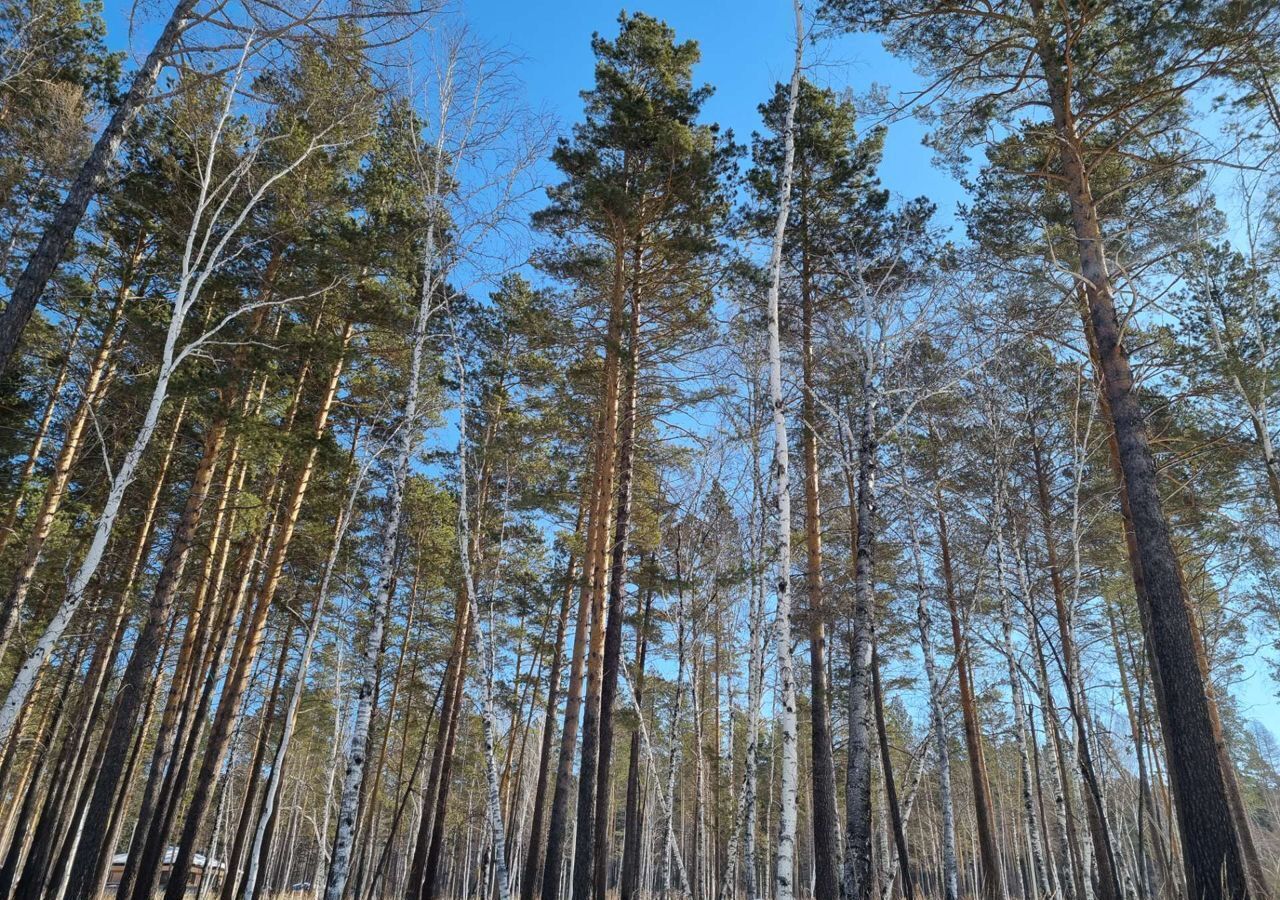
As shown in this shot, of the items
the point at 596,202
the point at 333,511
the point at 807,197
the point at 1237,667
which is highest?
the point at 807,197

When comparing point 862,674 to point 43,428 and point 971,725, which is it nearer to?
point 971,725

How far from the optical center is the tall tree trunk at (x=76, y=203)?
258 inches

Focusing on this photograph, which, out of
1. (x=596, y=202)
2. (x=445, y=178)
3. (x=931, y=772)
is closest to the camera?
(x=445, y=178)

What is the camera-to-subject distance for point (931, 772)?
31.0 m

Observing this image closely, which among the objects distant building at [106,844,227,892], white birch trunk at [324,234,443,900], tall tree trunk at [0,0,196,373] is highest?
tall tree trunk at [0,0,196,373]

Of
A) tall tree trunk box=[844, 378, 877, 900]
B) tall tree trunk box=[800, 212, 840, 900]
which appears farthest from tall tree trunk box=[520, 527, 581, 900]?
tall tree trunk box=[844, 378, 877, 900]

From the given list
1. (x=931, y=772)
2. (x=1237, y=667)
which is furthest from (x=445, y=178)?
(x=931, y=772)

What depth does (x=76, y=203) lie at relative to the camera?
276 inches

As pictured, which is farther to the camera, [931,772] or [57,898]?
[931,772]

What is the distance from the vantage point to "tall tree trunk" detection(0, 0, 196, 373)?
6.56 metres

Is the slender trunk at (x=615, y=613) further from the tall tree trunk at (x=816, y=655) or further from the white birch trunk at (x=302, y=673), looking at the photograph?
the white birch trunk at (x=302, y=673)

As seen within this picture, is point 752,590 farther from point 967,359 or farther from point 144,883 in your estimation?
point 144,883

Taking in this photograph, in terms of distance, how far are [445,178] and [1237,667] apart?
2063cm

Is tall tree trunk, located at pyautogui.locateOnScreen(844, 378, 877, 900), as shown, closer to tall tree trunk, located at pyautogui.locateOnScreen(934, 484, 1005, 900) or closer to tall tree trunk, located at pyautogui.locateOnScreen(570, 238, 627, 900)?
tall tree trunk, located at pyautogui.locateOnScreen(570, 238, 627, 900)
